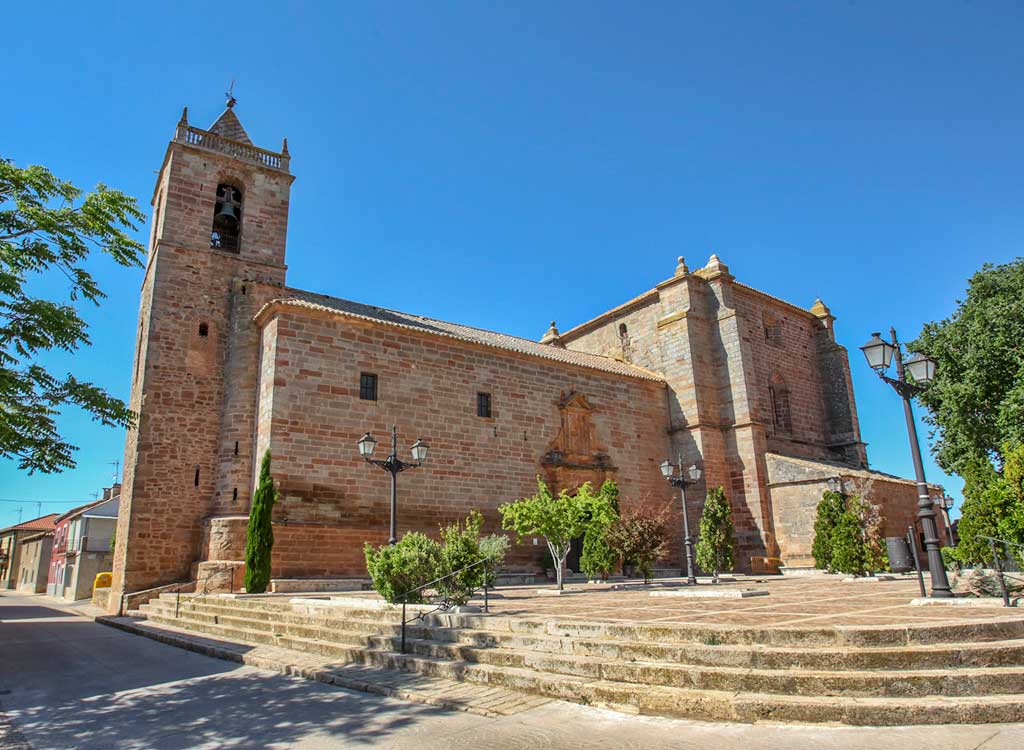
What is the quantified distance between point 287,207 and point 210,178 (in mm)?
2326

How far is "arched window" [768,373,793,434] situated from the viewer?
25.7 metres

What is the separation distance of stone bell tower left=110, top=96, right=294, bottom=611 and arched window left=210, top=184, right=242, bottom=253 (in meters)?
0.04

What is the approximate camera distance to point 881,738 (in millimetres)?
4344

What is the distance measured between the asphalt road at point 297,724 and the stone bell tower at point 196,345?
8150mm

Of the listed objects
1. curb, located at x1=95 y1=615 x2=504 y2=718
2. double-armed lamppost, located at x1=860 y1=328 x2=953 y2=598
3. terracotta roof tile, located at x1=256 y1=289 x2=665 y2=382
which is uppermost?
terracotta roof tile, located at x1=256 y1=289 x2=665 y2=382

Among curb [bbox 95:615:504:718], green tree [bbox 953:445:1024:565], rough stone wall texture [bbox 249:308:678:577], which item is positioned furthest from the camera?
rough stone wall texture [bbox 249:308:678:577]

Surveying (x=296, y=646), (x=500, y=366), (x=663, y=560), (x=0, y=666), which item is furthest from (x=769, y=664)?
(x=663, y=560)

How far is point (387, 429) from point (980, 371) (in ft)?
59.2

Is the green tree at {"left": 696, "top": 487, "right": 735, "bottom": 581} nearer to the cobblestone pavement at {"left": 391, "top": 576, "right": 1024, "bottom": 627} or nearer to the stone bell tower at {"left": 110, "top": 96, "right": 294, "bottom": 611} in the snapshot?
the cobblestone pavement at {"left": 391, "top": 576, "right": 1024, "bottom": 627}

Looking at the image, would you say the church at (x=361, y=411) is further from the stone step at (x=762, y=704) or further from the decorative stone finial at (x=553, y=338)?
the stone step at (x=762, y=704)

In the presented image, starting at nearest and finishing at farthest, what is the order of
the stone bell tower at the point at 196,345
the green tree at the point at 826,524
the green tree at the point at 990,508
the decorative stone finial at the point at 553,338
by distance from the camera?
the green tree at the point at 990,508, the stone bell tower at the point at 196,345, the green tree at the point at 826,524, the decorative stone finial at the point at 553,338

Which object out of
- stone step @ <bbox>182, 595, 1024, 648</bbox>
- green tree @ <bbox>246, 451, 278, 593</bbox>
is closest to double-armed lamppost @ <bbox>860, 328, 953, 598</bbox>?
stone step @ <bbox>182, 595, 1024, 648</bbox>

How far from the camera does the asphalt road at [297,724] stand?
4461 mm

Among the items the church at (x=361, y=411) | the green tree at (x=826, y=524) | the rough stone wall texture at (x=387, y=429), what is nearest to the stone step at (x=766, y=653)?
the rough stone wall texture at (x=387, y=429)
